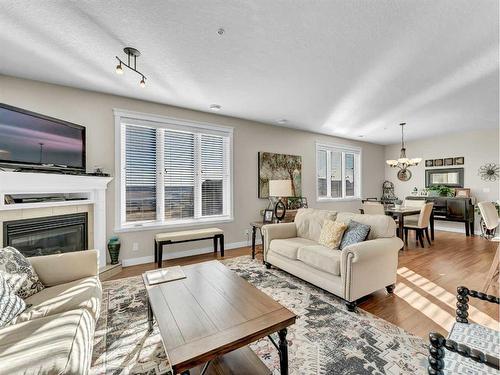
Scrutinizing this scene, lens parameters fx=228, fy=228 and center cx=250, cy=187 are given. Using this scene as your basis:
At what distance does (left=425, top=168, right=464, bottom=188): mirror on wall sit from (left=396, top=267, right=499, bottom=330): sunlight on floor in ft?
14.6

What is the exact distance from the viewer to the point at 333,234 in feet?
9.29

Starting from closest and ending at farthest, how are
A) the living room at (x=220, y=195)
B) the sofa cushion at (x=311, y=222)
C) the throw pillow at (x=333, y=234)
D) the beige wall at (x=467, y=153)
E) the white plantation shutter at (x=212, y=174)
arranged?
the living room at (x=220, y=195) → the throw pillow at (x=333, y=234) → the sofa cushion at (x=311, y=222) → the white plantation shutter at (x=212, y=174) → the beige wall at (x=467, y=153)

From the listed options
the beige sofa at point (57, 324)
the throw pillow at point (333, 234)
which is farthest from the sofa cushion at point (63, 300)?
the throw pillow at point (333, 234)

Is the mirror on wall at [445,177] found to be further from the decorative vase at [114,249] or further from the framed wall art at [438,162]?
the decorative vase at [114,249]

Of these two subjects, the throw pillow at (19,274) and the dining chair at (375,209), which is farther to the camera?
the dining chair at (375,209)

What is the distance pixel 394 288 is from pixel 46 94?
513 cm

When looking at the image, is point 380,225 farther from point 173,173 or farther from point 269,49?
point 173,173

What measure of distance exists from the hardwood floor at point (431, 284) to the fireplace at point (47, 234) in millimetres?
769

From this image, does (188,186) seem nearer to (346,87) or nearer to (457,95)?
(346,87)

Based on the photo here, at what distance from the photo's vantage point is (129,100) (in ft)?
12.0

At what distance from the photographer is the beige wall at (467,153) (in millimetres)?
5643

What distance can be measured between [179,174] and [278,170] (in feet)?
7.30

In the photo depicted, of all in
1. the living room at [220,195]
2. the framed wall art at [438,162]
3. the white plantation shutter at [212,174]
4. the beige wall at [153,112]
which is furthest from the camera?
the framed wall art at [438,162]

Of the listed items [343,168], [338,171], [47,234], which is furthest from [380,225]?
[343,168]
